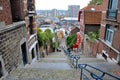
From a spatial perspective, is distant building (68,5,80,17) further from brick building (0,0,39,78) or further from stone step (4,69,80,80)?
stone step (4,69,80,80)

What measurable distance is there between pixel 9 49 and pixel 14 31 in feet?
3.86

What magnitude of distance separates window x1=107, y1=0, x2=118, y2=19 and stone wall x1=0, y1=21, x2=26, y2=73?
6.60 metres

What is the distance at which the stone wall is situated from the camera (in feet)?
22.5

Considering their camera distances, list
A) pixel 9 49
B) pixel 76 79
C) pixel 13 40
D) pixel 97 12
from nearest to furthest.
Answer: pixel 76 79, pixel 9 49, pixel 13 40, pixel 97 12

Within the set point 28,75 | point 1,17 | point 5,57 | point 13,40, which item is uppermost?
point 1,17

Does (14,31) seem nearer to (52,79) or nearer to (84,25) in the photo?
(52,79)

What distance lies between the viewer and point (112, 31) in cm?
1120

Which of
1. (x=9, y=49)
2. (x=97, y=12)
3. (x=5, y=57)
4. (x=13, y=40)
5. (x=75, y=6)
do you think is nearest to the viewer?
(x=5, y=57)

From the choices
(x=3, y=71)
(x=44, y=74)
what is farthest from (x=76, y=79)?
(x=3, y=71)

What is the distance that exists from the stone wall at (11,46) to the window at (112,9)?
6.60 metres

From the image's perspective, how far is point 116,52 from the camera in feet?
32.9

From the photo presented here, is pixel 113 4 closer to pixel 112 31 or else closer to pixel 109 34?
pixel 112 31

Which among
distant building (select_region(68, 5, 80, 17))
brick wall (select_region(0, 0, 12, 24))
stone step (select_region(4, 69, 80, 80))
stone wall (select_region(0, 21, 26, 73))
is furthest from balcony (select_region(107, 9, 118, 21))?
distant building (select_region(68, 5, 80, 17))

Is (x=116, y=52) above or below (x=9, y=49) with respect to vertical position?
below
